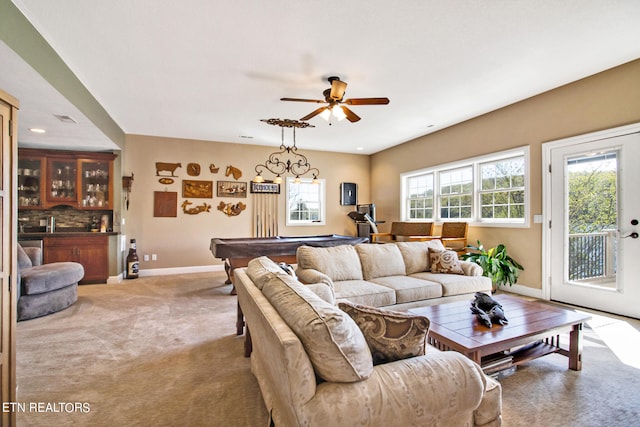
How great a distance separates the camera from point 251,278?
2.02m

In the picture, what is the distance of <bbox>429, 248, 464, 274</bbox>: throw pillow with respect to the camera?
355 cm

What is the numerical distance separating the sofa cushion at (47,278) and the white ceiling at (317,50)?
1.80 metres

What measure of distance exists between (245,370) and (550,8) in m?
3.59

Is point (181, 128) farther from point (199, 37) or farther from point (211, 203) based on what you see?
point (199, 37)

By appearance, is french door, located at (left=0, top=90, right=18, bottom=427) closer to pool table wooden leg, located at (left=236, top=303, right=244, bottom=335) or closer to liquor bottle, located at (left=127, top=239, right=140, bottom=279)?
pool table wooden leg, located at (left=236, top=303, right=244, bottom=335)

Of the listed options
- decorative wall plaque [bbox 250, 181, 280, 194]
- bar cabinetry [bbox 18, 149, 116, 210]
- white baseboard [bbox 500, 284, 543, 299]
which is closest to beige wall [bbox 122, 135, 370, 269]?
decorative wall plaque [bbox 250, 181, 280, 194]

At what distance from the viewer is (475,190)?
5.15 m

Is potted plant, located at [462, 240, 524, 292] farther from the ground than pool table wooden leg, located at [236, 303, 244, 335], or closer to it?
farther from the ground

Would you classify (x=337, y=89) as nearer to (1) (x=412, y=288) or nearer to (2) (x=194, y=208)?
(1) (x=412, y=288)

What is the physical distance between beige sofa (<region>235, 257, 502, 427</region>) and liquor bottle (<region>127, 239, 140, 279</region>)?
524 cm

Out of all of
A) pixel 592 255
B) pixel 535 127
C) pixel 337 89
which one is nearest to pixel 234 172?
pixel 337 89

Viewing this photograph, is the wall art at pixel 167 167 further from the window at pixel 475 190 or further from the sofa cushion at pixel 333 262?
the window at pixel 475 190

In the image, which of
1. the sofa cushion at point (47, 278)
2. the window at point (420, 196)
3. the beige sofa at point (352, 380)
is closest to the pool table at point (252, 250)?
the sofa cushion at point (47, 278)

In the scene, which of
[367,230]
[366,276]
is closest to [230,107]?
[366,276]
